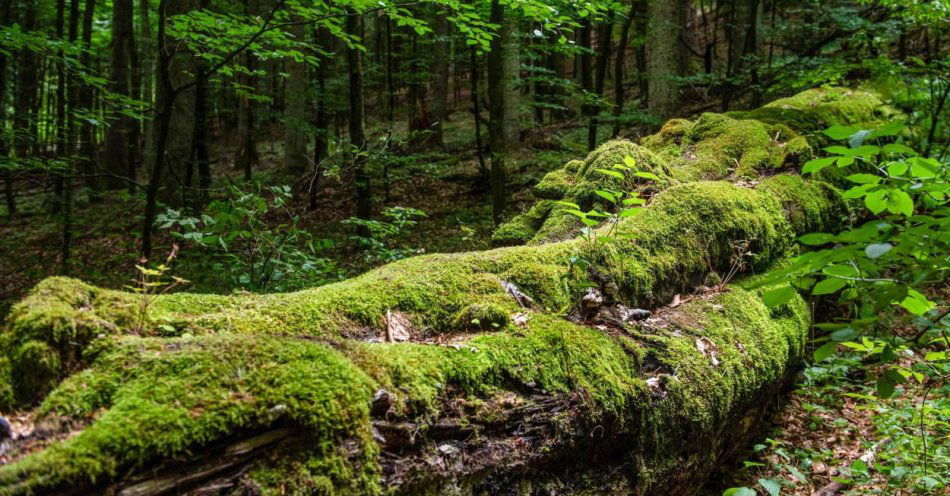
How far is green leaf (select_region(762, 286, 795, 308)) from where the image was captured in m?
1.55

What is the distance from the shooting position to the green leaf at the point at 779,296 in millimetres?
1549

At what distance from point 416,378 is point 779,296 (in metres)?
1.30

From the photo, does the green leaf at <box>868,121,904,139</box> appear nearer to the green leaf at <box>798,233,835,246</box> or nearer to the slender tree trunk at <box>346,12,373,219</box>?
the green leaf at <box>798,233,835,246</box>

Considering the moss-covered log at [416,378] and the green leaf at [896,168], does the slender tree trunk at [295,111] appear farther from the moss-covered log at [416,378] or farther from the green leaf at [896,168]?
the green leaf at [896,168]

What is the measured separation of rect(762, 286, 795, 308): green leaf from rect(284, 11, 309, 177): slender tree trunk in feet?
36.3

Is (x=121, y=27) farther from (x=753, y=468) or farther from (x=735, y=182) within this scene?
(x=753, y=468)

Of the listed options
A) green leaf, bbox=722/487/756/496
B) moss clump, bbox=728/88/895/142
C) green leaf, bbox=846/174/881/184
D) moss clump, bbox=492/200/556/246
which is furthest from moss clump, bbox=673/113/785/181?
green leaf, bbox=846/174/881/184

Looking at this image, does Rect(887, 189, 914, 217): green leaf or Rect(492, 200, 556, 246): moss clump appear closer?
Rect(887, 189, 914, 217): green leaf

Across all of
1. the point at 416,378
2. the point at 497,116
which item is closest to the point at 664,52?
the point at 497,116

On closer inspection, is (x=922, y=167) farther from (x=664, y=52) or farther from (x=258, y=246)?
(x=664, y=52)

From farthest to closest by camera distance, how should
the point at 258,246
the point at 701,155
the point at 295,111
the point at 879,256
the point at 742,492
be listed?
the point at 295,111 < the point at 701,155 < the point at 258,246 < the point at 742,492 < the point at 879,256

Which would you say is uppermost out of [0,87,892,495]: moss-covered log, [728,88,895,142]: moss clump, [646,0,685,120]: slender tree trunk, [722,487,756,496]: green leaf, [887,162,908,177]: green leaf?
[646,0,685,120]: slender tree trunk

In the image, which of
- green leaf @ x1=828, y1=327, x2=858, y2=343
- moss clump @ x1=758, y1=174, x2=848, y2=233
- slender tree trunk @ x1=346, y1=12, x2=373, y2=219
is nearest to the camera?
green leaf @ x1=828, y1=327, x2=858, y2=343

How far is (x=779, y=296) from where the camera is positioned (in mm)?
1594
